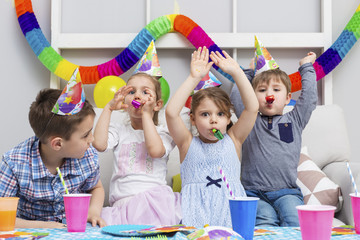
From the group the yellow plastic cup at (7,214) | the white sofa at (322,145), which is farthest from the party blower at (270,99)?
the yellow plastic cup at (7,214)

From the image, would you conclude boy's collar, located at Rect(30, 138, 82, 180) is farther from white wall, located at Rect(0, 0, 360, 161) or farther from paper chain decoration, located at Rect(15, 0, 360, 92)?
white wall, located at Rect(0, 0, 360, 161)

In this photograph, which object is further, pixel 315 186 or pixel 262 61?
pixel 262 61

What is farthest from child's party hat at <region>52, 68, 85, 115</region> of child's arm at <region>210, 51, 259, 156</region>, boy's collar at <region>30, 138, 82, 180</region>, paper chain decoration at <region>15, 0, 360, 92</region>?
paper chain decoration at <region>15, 0, 360, 92</region>

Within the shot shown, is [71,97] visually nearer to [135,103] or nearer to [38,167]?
[38,167]

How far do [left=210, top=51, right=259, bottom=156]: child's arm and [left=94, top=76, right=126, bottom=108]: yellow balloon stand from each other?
65 centimetres

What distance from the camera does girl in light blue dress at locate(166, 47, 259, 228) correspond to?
5.18 ft

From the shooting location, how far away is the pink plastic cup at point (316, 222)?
2.75ft

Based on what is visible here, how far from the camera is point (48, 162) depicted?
1.44 metres

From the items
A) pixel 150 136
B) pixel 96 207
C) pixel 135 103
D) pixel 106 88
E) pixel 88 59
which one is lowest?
pixel 96 207

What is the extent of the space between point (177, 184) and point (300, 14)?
4.06ft

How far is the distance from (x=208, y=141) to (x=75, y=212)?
0.78 meters

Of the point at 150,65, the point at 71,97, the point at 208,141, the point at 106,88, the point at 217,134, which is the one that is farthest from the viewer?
the point at 106,88

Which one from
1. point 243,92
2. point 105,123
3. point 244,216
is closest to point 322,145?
point 243,92

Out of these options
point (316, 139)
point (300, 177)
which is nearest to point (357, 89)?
point (316, 139)
